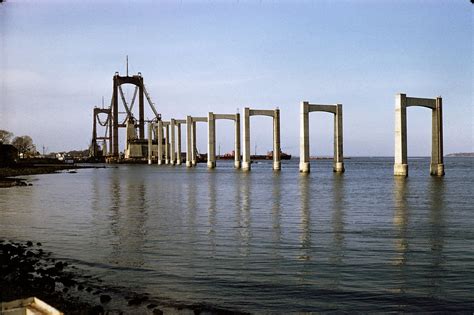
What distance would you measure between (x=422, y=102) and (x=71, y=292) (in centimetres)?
5925

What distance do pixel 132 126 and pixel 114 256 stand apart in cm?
15087

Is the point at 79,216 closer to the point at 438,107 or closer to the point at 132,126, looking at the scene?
the point at 438,107

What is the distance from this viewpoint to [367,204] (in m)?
30.4

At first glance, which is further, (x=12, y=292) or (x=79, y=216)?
(x=79, y=216)

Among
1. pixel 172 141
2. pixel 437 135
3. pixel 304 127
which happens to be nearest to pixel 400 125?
pixel 437 135

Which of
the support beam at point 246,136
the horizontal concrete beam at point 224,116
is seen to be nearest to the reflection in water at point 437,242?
the support beam at point 246,136

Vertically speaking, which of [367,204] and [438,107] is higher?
[438,107]

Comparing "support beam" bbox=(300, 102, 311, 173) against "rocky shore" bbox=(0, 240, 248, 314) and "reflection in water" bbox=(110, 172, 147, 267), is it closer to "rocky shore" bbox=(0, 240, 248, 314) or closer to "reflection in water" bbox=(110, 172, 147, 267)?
"reflection in water" bbox=(110, 172, 147, 267)

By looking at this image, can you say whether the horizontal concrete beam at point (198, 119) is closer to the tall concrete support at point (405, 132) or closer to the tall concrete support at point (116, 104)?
the tall concrete support at point (116, 104)

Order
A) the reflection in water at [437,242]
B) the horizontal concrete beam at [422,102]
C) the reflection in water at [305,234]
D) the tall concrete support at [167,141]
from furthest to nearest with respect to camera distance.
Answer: the tall concrete support at [167,141] → the horizontal concrete beam at [422,102] → the reflection in water at [305,234] → the reflection in water at [437,242]

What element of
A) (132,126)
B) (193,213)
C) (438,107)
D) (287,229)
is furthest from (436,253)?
(132,126)

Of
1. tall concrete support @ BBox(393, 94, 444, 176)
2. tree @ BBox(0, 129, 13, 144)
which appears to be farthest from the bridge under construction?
tree @ BBox(0, 129, 13, 144)

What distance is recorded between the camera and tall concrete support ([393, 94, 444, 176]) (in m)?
58.1

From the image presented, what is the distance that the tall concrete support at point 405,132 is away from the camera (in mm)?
58125
